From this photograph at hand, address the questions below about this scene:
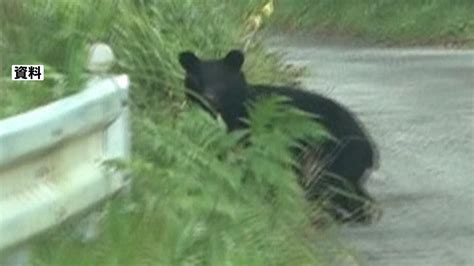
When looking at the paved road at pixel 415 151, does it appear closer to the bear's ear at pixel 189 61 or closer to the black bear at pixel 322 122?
the black bear at pixel 322 122

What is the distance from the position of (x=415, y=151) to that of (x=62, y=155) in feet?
20.7

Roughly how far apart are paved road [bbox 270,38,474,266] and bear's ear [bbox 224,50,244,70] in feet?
3.95

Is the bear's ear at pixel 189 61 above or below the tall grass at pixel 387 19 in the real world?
above

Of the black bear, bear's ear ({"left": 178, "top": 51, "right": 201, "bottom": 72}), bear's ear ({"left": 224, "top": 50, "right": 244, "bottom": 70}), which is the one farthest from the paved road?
bear's ear ({"left": 178, "top": 51, "right": 201, "bottom": 72})

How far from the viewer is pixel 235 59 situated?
10344 mm

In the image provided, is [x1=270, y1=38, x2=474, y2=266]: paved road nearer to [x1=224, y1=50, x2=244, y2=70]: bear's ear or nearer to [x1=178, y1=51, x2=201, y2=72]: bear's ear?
[x1=224, y1=50, x2=244, y2=70]: bear's ear

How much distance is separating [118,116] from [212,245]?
0.67m

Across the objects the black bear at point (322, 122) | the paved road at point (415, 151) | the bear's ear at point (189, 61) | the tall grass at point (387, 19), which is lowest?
the tall grass at point (387, 19)

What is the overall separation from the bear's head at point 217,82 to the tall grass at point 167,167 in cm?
17

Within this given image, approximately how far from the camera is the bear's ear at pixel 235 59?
1032 cm

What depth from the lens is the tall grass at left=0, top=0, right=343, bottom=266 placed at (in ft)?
22.7

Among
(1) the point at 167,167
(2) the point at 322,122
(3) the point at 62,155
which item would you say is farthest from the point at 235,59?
(3) the point at 62,155

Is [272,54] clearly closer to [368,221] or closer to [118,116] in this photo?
[368,221]

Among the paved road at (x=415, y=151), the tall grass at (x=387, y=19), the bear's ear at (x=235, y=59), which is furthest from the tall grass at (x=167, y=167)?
the tall grass at (x=387, y=19)
